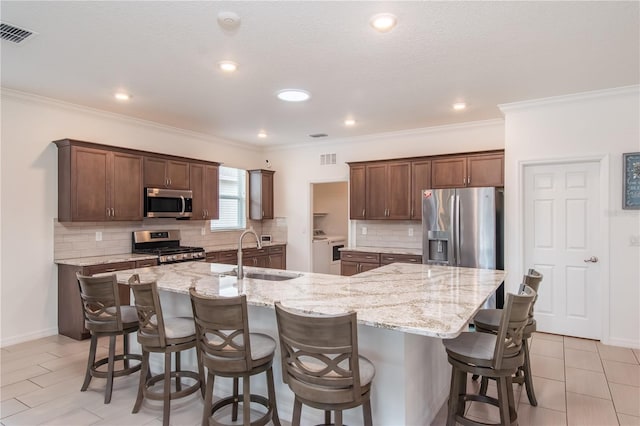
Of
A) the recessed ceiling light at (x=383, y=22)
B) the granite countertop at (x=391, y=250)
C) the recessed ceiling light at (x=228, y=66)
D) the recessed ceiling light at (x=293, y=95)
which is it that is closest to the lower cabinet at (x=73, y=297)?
the recessed ceiling light at (x=228, y=66)

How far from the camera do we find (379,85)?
3.85 meters

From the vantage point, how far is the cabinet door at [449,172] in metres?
5.24

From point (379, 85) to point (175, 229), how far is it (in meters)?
3.75

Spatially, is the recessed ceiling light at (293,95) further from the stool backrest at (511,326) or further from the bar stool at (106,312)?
the stool backrest at (511,326)

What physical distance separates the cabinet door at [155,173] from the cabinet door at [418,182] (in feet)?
11.9

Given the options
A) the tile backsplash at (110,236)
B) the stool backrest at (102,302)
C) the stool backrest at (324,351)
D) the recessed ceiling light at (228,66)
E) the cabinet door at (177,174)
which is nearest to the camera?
the stool backrest at (324,351)

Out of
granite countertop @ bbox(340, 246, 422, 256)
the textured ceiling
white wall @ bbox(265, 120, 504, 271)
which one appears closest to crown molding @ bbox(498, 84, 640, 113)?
the textured ceiling

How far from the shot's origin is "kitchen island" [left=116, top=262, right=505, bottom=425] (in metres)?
1.98

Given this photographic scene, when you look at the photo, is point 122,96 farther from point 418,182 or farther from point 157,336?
point 418,182

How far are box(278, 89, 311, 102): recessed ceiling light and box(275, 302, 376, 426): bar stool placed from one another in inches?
111

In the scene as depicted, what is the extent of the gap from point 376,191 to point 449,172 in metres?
1.17

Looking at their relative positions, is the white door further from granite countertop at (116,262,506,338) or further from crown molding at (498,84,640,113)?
granite countertop at (116,262,506,338)

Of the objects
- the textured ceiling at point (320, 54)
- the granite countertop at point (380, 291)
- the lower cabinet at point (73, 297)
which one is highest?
the textured ceiling at point (320, 54)

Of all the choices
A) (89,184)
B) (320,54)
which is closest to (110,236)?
(89,184)
